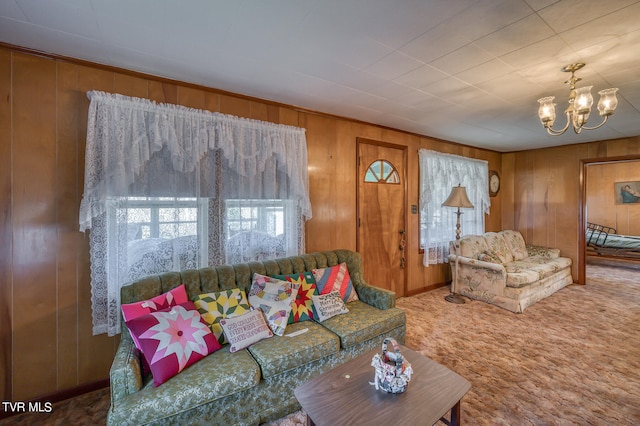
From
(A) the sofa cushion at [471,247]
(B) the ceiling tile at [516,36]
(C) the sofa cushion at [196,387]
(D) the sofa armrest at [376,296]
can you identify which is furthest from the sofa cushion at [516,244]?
(C) the sofa cushion at [196,387]

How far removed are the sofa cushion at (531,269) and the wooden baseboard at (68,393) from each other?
4510 millimetres

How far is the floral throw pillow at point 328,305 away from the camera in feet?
7.59

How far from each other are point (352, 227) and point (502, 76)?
2127 millimetres

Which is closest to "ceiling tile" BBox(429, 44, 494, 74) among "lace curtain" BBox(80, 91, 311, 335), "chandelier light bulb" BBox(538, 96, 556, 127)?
"chandelier light bulb" BBox(538, 96, 556, 127)

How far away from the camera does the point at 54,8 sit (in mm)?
1494

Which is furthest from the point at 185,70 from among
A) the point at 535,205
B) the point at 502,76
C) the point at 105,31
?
the point at 535,205

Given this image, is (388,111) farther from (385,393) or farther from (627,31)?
(385,393)

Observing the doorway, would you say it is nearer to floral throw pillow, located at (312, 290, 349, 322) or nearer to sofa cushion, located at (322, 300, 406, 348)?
sofa cushion, located at (322, 300, 406, 348)

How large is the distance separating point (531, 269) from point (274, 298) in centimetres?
384

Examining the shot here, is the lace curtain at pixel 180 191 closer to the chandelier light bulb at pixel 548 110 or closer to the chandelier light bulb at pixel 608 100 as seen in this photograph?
the chandelier light bulb at pixel 548 110

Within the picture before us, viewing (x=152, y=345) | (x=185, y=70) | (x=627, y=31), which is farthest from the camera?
(x=185, y=70)

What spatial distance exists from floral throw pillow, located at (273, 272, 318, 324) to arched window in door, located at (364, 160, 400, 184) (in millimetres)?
1721

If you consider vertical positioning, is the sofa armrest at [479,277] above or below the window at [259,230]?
below

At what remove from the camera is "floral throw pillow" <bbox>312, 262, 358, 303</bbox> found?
8.39 feet
